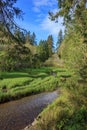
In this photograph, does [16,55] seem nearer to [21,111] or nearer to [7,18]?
[7,18]

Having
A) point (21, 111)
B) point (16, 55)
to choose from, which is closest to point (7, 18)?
point (16, 55)

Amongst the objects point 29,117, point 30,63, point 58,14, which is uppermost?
point 58,14

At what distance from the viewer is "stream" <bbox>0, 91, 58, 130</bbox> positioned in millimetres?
17891

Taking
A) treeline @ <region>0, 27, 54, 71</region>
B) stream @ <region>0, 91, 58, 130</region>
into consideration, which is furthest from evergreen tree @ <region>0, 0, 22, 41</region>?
stream @ <region>0, 91, 58, 130</region>

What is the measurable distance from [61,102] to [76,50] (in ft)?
12.8

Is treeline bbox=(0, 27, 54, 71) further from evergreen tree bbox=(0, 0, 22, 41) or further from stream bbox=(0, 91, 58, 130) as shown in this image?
stream bbox=(0, 91, 58, 130)

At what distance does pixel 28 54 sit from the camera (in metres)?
8.95

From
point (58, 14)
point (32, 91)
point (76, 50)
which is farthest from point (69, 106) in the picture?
point (32, 91)

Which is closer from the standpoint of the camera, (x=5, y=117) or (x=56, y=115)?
(x=56, y=115)

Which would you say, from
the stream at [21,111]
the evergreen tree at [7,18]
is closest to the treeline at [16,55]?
the evergreen tree at [7,18]

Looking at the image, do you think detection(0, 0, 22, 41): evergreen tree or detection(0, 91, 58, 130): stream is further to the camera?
detection(0, 91, 58, 130): stream

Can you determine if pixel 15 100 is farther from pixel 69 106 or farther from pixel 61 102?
pixel 69 106

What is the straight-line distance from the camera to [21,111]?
21.7 metres

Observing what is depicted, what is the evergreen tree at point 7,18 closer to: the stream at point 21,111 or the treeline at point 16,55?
the treeline at point 16,55
